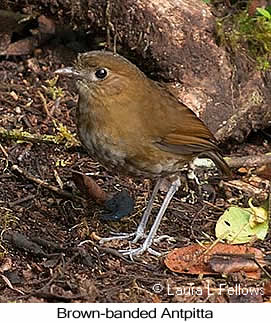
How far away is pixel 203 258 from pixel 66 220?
83cm

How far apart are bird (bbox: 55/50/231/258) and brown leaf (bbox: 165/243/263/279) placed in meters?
0.22

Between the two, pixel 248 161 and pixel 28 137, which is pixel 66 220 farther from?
pixel 248 161

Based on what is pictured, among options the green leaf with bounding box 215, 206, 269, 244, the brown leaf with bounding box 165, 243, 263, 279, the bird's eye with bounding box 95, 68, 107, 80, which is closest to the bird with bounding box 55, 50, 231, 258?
the bird's eye with bounding box 95, 68, 107, 80

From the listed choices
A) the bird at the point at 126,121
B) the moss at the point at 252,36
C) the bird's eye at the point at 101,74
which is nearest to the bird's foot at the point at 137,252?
the bird at the point at 126,121

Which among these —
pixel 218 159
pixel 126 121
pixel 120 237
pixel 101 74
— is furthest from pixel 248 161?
pixel 101 74

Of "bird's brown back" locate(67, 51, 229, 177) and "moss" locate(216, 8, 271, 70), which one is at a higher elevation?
"bird's brown back" locate(67, 51, 229, 177)

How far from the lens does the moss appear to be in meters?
5.41

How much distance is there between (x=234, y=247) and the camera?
413cm

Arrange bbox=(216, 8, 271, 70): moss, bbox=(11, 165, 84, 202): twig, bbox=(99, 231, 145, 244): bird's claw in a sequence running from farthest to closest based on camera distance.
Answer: bbox=(216, 8, 271, 70): moss < bbox=(11, 165, 84, 202): twig < bbox=(99, 231, 145, 244): bird's claw

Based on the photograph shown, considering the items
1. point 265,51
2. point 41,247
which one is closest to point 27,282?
point 41,247

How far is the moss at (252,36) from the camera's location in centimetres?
541

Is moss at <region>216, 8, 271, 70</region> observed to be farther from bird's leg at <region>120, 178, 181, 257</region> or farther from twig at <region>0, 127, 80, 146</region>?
bird's leg at <region>120, 178, 181, 257</region>
